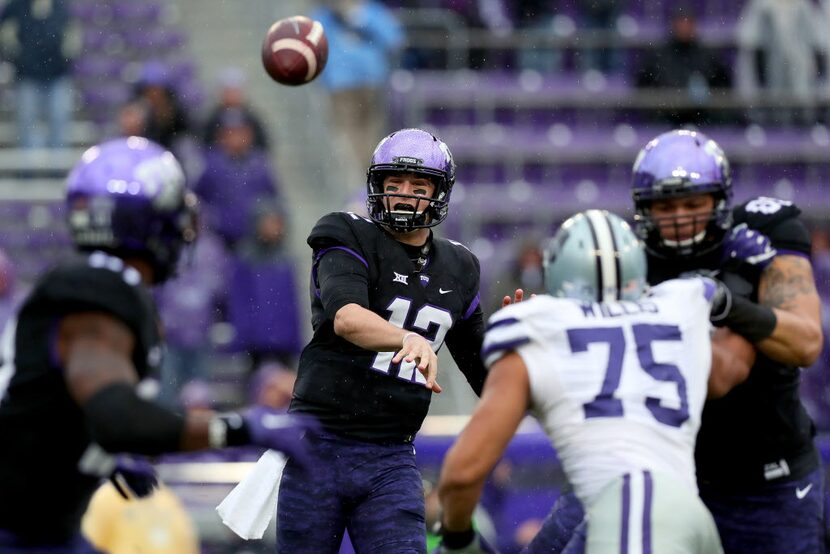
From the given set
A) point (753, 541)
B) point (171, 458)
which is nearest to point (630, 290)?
point (753, 541)

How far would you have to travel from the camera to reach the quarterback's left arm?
4.86m

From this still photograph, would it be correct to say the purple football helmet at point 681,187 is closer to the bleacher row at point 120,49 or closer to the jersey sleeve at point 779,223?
the jersey sleeve at point 779,223

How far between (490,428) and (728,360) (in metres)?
1.01

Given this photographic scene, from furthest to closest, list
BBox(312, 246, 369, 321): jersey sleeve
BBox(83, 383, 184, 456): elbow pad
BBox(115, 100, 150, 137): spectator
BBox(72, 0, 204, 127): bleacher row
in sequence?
BBox(72, 0, 204, 127): bleacher row < BBox(115, 100, 150, 137): spectator < BBox(312, 246, 369, 321): jersey sleeve < BBox(83, 383, 184, 456): elbow pad

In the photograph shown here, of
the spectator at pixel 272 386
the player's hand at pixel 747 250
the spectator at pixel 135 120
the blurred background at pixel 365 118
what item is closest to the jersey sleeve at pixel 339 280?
the player's hand at pixel 747 250

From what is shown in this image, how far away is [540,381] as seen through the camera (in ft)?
13.1

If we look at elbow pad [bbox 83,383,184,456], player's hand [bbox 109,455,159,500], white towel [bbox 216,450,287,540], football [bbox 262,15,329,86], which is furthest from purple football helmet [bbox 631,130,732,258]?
elbow pad [bbox 83,383,184,456]

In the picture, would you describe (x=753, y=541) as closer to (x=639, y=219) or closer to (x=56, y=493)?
(x=639, y=219)

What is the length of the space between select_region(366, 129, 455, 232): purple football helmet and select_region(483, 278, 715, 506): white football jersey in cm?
129

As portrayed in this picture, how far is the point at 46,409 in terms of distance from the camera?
152 inches

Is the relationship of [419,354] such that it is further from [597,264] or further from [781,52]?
[781,52]

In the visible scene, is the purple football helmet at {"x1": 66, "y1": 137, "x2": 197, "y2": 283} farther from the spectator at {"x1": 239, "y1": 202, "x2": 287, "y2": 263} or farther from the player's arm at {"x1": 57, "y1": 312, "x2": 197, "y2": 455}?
the spectator at {"x1": 239, "y1": 202, "x2": 287, "y2": 263}

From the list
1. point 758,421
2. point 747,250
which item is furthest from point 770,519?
point 747,250

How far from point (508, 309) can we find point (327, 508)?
1411mm
